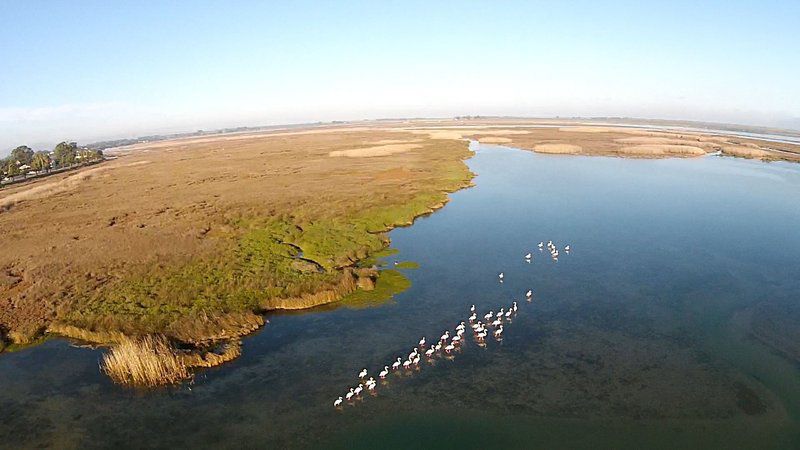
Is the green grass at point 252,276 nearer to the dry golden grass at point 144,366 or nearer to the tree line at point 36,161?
the dry golden grass at point 144,366

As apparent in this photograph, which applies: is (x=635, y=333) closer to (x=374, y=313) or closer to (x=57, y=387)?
(x=374, y=313)

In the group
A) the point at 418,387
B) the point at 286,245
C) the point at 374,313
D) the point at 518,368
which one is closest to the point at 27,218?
the point at 286,245

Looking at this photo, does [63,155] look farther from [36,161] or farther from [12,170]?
[12,170]

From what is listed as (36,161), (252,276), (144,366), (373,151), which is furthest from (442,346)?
(36,161)

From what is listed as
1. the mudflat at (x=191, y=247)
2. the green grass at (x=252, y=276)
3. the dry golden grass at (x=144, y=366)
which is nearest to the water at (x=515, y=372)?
the dry golden grass at (x=144, y=366)

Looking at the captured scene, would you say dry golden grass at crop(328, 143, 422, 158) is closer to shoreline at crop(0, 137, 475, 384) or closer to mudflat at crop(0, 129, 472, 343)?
mudflat at crop(0, 129, 472, 343)
